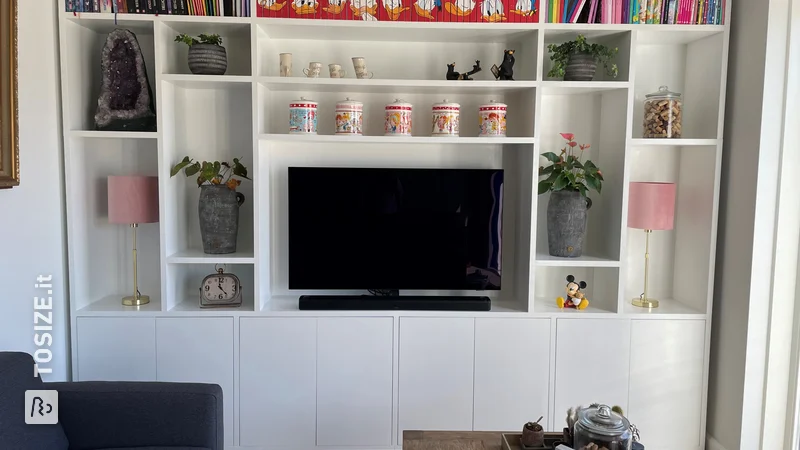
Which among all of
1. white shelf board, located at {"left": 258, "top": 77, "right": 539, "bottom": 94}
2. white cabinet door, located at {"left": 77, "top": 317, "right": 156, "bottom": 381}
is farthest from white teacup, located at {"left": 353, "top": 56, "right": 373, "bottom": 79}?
white cabinet door, located at {"left": 77, "top": 317, "right": 156, "bottom": 381}

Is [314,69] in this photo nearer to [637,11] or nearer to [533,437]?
[637,11]

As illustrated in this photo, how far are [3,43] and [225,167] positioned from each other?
105 centimetres

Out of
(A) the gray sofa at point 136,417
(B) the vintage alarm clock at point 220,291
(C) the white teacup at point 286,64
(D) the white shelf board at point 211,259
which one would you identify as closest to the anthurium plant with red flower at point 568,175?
(C) the white teacup at point 286,64

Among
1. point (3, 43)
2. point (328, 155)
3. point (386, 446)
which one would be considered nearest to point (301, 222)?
point (328, 155)

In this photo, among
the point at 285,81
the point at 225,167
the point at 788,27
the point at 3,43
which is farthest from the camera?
the point at 225,167

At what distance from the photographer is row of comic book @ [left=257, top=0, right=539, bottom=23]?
2555 mm

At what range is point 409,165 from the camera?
2.89 m

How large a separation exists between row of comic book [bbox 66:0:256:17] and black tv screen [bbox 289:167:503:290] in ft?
2.45

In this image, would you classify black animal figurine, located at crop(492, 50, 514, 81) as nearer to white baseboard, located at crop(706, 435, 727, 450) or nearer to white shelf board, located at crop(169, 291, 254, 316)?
white shelf board, located at crop(169, 291, 254, 316)

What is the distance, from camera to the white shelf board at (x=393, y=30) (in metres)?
2.55

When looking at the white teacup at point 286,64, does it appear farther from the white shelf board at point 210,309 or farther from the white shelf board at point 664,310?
the white shelf board at point 664,310

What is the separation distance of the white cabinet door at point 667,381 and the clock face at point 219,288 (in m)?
1.86

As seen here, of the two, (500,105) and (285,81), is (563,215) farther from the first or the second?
(285,81)

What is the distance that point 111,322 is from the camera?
2590 millimetres
